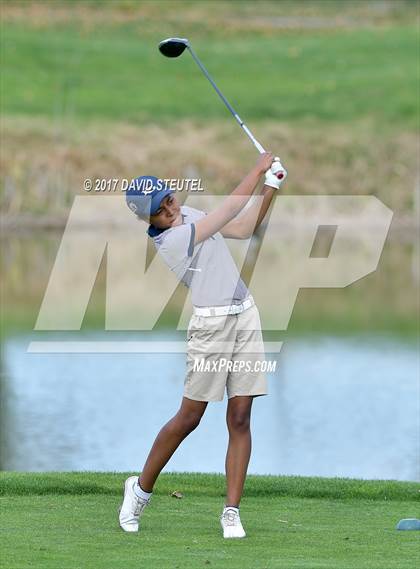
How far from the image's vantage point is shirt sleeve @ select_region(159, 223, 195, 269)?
675 centimetres

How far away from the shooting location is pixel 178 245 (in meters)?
6.79

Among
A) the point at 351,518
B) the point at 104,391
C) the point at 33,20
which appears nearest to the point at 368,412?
the point at 104,391

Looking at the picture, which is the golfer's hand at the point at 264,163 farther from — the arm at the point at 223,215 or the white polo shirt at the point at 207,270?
the white polo shirt at the point at 207,270

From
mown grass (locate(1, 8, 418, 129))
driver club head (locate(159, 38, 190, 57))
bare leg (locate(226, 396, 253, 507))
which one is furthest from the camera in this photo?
mown grass (locate(1, 8, 418, 129))

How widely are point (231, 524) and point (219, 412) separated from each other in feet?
25.0

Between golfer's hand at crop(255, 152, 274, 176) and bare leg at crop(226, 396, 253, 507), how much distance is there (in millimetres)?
998

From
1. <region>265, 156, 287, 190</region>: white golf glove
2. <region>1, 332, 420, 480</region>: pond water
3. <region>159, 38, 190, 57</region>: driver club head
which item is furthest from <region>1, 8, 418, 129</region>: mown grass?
<region>265, 156, 287, 190</region>: white golf glove

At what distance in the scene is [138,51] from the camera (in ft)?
212

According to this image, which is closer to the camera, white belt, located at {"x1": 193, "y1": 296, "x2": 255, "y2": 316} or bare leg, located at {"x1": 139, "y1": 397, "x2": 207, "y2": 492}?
white belt, located at {"x1": 193, "y1": 296, "x2": 255, "y2": 316}

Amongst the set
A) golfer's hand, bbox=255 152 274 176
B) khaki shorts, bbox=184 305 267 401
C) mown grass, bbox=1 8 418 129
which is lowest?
mown grass, bbox=1 8 418 129

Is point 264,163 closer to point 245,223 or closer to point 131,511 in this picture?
point 245,223

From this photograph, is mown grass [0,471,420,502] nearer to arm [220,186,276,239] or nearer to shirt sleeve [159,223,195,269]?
arm [220,186,276,239]

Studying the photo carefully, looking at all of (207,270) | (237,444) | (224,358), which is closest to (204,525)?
(237,444)

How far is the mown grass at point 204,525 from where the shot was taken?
6309 mm
